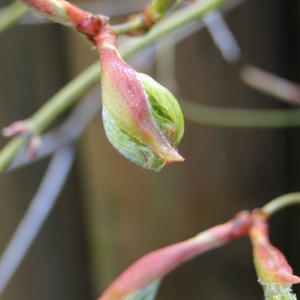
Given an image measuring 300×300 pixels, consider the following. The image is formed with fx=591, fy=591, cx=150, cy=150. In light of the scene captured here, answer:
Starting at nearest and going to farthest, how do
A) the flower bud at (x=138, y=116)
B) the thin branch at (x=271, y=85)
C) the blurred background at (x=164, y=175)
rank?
the flower bud at (x=138, y=116) → the thin branch at (x=271, y=85) → the blurred background at (x=164, y=175)

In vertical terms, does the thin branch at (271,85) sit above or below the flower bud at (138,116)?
above

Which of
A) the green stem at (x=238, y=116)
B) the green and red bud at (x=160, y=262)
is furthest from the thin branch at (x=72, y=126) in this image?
the green and red bud at (x=160, y=262)

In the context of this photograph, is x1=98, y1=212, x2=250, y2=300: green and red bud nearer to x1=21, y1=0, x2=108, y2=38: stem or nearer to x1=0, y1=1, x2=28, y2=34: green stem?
x1=21, y1=0, x2=108, y2=38: stem

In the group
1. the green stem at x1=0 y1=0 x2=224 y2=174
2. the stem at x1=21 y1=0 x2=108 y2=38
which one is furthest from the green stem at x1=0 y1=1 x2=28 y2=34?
the stem at x1=21 y1=0 x2=108 y2=38

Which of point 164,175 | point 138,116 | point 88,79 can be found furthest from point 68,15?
point 164,175

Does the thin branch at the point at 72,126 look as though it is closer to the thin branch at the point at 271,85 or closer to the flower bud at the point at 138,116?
the thin branch at the point at 271,85
